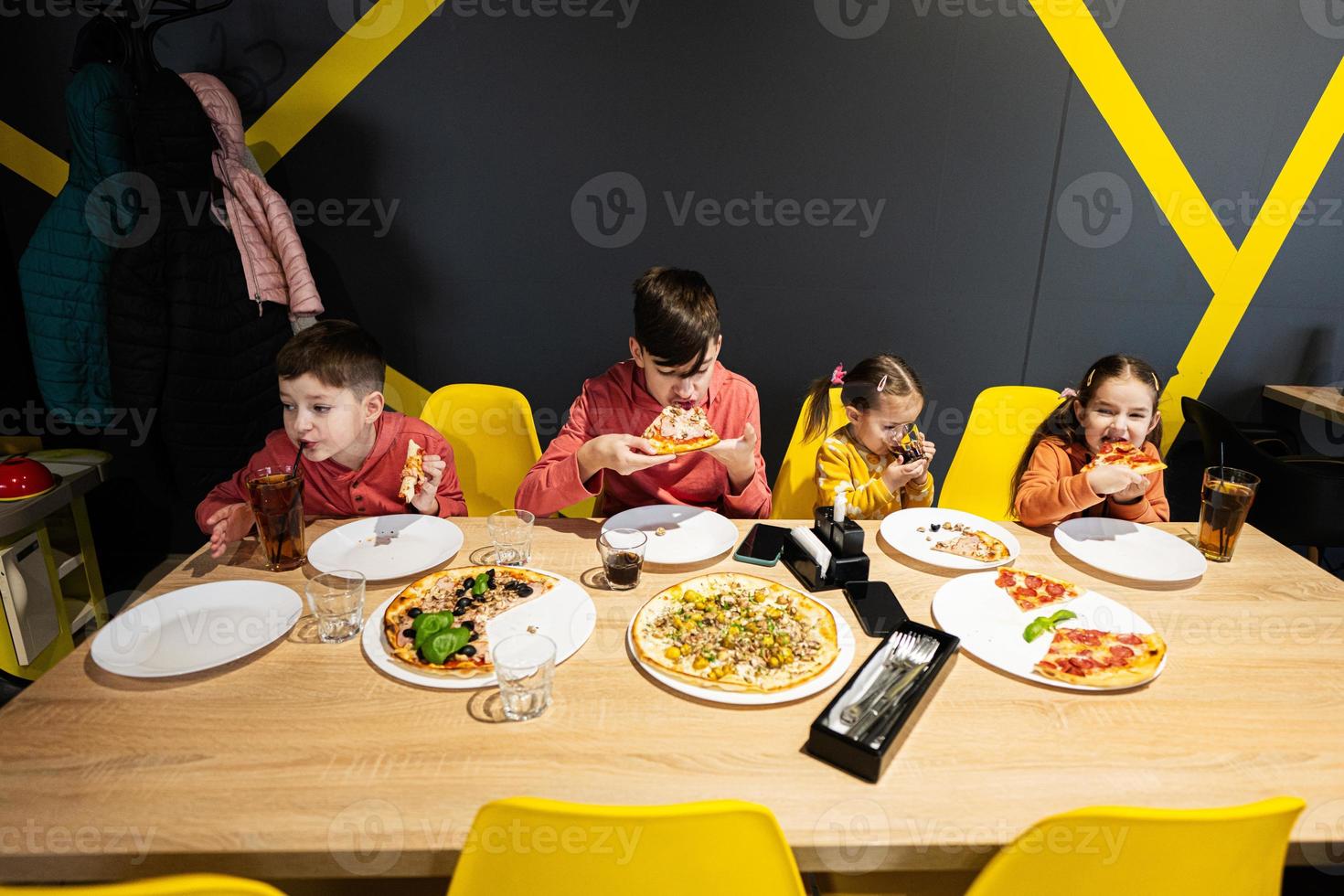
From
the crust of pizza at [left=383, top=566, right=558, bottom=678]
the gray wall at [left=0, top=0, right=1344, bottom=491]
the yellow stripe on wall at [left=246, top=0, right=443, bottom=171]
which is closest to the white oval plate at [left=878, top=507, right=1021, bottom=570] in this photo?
the crust of pizza at [left=383, top=566, right=558, bottom=678]

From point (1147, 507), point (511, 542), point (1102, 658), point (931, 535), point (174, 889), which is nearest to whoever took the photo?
point (174, 889)

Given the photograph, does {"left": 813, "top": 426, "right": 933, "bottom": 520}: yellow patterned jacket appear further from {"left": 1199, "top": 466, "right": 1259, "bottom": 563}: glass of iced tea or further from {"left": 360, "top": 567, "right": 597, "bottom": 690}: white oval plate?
{"left": 360, "top": 567, "right": 597, "bottom": 690}: white oval plate

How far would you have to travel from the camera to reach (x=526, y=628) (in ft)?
4.68

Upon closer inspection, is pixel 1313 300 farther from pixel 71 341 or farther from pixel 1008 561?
pixel 71 341

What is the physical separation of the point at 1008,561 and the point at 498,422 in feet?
5.41

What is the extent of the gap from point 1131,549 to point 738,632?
1.07 metres

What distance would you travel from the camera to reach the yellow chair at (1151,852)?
2.68 feet

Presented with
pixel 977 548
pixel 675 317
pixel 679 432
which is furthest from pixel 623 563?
pixel 977 548

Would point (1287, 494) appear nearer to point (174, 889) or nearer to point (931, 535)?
point (931, 535)

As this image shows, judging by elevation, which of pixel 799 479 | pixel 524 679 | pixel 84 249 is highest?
pixel 84 249

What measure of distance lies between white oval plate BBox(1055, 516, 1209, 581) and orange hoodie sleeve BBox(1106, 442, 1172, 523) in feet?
0.62

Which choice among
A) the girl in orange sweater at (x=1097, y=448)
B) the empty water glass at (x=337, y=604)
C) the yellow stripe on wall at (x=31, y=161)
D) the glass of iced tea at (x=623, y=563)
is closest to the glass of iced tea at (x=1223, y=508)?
the girl in orange sweater at (x=1097, y=448)

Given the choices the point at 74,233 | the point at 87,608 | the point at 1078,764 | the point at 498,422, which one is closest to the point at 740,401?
the point at 498,422

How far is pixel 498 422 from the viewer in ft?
8.39
